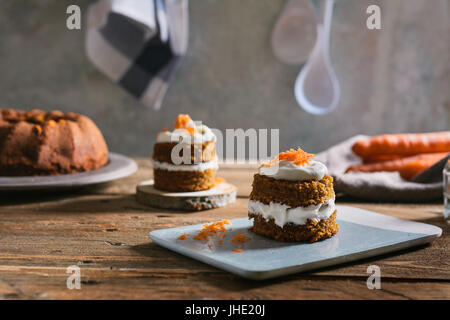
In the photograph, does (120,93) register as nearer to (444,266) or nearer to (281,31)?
(281,31)

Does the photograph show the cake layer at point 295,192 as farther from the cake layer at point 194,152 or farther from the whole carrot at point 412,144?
the whole carrot at point 412,144

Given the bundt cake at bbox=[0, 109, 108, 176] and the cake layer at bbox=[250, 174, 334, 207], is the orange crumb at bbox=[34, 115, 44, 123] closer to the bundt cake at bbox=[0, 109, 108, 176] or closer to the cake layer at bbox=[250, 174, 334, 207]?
the bundt cake at bbox=[0, 109, 108, 176]

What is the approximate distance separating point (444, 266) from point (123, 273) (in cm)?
68

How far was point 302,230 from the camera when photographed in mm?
1100

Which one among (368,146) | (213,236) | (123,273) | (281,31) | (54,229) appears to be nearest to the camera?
(123,273)

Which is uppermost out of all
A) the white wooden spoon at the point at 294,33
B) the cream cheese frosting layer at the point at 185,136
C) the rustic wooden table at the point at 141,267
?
the white wooden spoon at the point at 294,33

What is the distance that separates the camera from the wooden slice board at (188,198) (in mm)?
1542

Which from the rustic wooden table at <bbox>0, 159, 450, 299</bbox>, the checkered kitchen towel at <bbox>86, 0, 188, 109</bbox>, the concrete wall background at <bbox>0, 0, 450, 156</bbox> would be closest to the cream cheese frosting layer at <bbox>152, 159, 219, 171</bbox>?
the rustic wooden table at <bbox>0, 159, 450, 299</bbox>

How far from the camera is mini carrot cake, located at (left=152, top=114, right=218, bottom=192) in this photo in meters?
1.62

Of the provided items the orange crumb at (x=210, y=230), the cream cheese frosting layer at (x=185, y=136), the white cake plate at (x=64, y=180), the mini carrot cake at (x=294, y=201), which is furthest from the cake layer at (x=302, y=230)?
the white cake plate at (x=64, y=180)

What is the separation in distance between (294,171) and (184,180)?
57 cm

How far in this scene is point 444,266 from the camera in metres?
0.99

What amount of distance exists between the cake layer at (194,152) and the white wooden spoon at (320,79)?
1374mm
